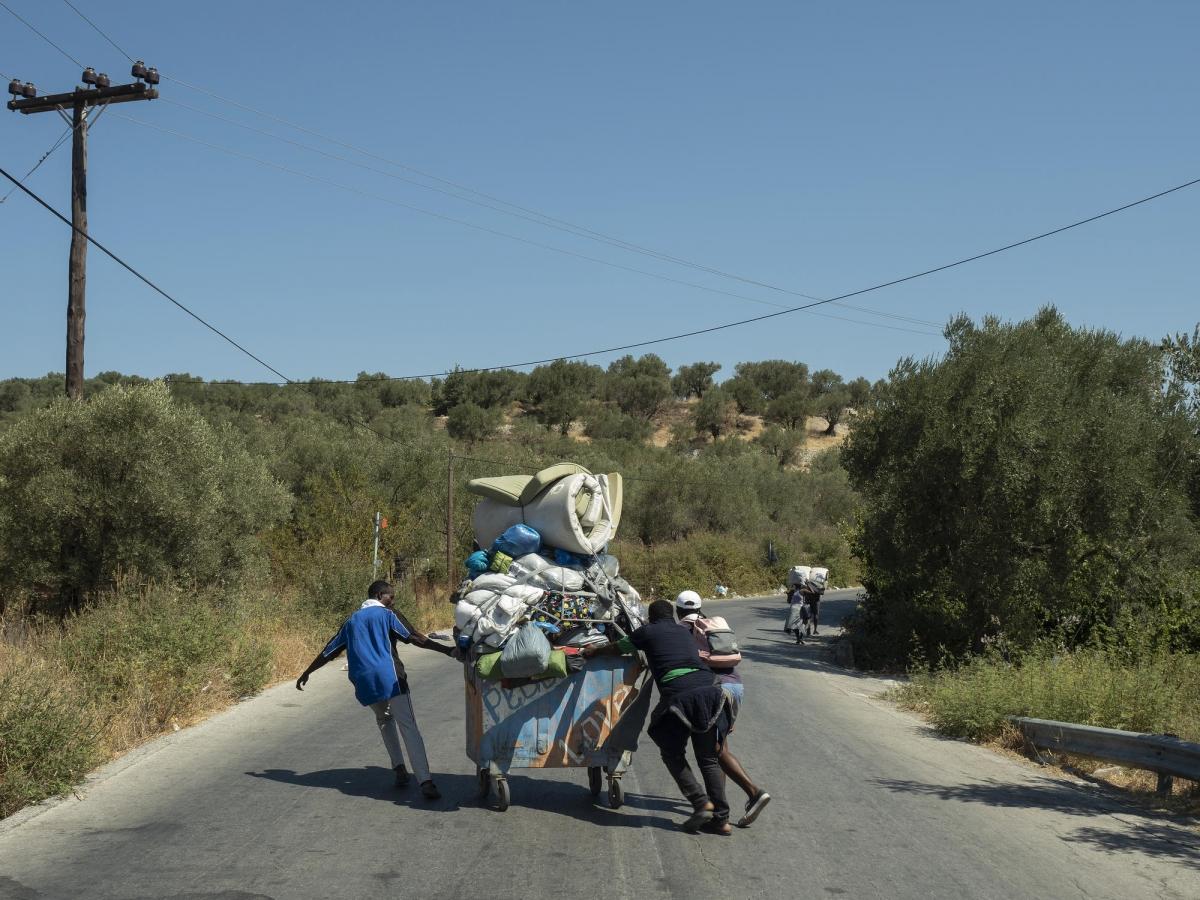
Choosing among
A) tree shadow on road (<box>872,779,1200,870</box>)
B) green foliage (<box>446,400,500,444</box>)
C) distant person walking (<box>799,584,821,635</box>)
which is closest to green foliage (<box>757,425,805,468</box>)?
green foliage (<box>446,400,500,444</box>)

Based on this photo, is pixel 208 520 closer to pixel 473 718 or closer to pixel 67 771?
pixel 67 771

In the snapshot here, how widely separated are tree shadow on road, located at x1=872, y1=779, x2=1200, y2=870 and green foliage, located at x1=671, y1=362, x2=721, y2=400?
11395 cm

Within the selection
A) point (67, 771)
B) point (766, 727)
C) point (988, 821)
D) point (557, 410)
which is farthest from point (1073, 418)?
point (557, 410)

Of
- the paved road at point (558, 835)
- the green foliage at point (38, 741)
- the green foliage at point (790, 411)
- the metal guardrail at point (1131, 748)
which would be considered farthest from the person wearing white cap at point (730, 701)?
the green foliage at point (790, 411)

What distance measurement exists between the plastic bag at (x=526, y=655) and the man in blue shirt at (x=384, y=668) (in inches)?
34.5

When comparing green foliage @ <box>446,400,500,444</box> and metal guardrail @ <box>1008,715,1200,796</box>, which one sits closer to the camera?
metal guardrail @ <box>1008,715,1200,796</box>

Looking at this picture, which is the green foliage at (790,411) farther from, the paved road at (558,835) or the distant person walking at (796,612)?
the paved road at (558,835)

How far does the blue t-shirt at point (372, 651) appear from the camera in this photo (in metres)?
9.04

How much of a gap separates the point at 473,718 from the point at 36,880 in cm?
315

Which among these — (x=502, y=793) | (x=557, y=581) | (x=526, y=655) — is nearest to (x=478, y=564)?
(x=557, y=581)

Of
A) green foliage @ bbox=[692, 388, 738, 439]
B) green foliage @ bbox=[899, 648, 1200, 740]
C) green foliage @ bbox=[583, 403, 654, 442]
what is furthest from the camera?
green foliage @ bbox=[692, 388, 738, 439]

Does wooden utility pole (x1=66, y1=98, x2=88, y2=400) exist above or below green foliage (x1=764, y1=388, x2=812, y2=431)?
below

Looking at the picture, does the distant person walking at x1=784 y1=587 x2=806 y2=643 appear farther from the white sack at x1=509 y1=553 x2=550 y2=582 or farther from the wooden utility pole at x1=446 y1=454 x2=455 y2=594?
the white sack at x1=509 y1=553 x2=550 y2=582

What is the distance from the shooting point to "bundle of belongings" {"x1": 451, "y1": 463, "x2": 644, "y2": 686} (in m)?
8.25
